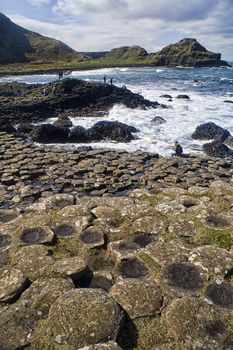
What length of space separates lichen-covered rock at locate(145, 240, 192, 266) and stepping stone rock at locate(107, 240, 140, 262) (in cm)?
30

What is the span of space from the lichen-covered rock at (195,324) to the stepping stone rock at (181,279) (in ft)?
1.15

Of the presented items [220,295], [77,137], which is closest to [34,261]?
[220,295]

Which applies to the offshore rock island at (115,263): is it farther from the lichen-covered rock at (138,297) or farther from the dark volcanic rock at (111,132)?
the dark volcanic rock at (111,132)

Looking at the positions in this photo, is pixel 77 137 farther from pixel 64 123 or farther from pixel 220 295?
pixel 220 295

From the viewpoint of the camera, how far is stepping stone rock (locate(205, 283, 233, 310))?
5098mm

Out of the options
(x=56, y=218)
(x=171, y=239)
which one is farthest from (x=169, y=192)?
(x=56, y=218)

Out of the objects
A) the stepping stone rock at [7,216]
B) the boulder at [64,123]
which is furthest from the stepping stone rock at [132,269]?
the boulder at [64,123]

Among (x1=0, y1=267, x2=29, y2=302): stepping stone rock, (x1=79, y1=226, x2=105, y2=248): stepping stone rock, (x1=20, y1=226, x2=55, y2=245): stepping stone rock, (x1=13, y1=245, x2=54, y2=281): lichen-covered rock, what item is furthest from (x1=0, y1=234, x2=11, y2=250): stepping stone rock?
(x1=79, y1=226, x2=105, y2=248): stepping stone rock

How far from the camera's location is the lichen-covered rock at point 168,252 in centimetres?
604

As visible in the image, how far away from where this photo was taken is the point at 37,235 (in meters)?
7.02

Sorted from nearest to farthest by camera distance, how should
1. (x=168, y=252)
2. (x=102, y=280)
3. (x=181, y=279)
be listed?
(x=181, y=279) < (x=102, y=280) < (x=168, y=252)

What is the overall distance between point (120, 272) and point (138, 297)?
888mm

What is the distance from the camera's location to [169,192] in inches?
367

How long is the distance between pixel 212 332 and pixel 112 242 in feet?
8.69
